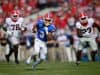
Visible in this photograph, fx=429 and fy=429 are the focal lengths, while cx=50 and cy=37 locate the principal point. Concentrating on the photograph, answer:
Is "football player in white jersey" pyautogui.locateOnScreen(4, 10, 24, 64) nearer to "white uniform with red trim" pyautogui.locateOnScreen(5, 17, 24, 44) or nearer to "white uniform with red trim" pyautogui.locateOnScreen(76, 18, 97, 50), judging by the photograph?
"white uniform with red trim" pyautogui.locateOnScreen(5, 17, 24, 44)

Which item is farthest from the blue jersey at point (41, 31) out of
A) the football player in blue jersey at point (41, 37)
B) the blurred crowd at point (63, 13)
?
the blurred crowd at point (63, 13)

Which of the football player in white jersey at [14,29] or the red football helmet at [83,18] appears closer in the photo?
the red football helmet at [83,18]

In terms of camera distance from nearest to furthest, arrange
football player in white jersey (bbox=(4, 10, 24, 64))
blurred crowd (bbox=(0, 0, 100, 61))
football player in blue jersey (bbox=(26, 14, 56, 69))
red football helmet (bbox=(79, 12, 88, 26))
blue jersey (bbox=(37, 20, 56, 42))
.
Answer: football player in blue jersey (bbox=(26, 14, 56, 69)) → blue jersey (bbox=(37, 20, 56, 42)) → red football helmet (bbox=(79, 12, 88, 26)) → football player in white jersey (bbox=(4, 10, 24, 64)) → blurred crowd (bbox=(0, 0, 100, 61))

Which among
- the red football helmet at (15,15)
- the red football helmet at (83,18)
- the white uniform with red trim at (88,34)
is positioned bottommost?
the white uniform with red trim at (88,34)

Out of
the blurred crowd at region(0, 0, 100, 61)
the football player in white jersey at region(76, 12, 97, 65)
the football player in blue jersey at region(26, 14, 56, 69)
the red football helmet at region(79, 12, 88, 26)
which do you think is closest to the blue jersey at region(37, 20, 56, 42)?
the football player in blue jersey at region(26, 14, 56, 69)

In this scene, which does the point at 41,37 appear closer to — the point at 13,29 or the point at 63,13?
the point at 13,29

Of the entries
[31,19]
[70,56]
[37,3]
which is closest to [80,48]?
[70,56]

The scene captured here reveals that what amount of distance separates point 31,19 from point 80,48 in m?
3.62

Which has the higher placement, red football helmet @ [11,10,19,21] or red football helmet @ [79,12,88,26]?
red football helmet @ [11,10,19,21]

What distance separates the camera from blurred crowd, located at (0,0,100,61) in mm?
16922

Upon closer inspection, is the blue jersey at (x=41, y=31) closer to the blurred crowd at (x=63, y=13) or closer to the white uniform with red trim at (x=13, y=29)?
the white uniform with red trim at (x=13, y=29)

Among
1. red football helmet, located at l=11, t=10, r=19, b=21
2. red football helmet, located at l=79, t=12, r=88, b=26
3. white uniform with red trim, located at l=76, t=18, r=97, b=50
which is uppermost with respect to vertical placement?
red football helmet, located at l=11, t=10, r=19, b=21

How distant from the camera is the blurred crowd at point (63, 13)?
16.9 meters

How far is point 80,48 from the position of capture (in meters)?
14.7
